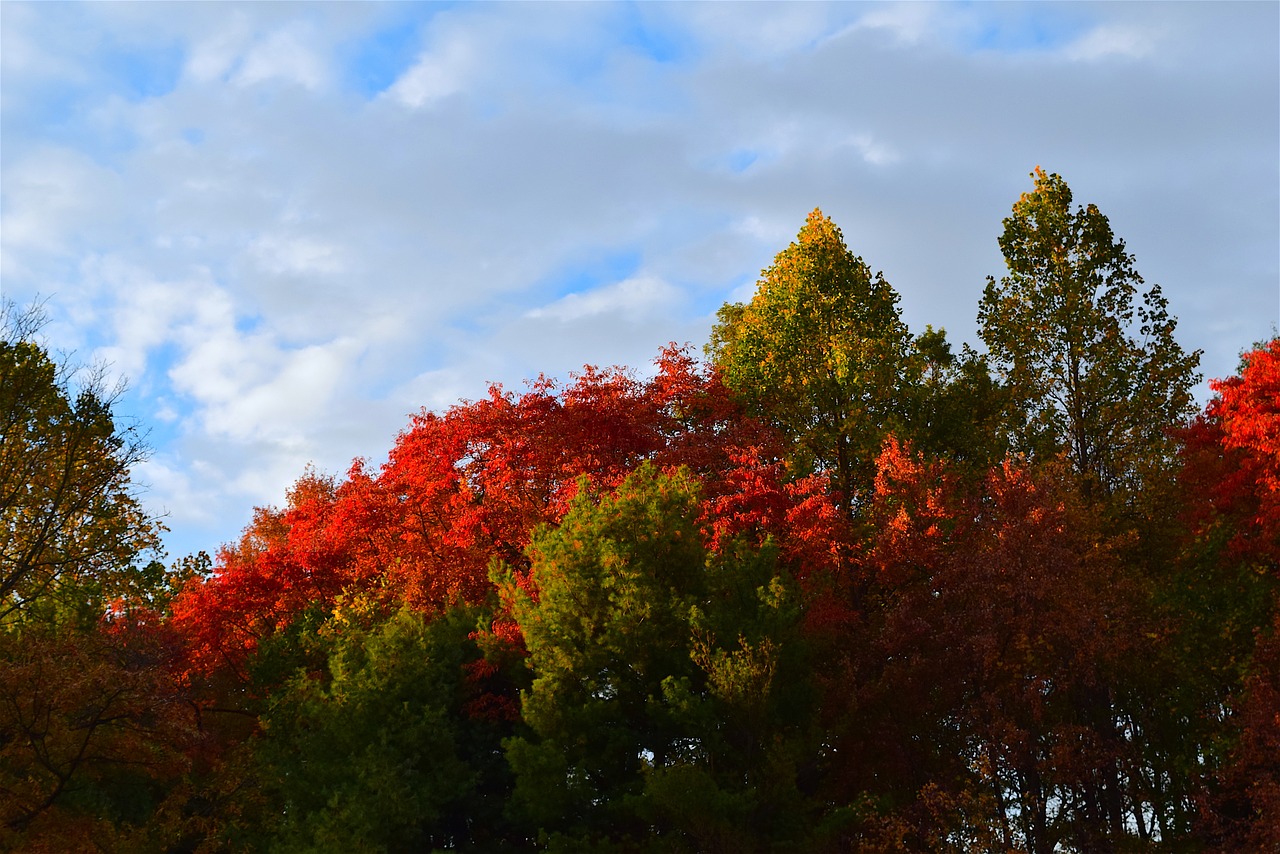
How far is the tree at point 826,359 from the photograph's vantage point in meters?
40.4

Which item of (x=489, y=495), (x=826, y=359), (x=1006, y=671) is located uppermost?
(x=826, y=359)

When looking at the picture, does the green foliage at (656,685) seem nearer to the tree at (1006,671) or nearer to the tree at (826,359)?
the tree at (1006,671)

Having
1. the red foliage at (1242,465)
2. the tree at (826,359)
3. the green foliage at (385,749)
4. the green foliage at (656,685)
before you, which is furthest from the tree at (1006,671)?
the green foliage at (385,749)

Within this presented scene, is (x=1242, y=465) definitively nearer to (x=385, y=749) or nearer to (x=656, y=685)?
(x=656, y=685)

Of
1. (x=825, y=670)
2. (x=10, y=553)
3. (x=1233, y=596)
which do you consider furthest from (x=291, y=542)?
(x=1233, y=596)

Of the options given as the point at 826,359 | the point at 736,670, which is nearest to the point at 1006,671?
the point at 736,670

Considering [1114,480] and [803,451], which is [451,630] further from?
[1114,480]

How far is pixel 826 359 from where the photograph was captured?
136 feet

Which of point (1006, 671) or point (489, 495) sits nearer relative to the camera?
point (1006, 671)

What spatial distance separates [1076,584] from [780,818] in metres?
8.92

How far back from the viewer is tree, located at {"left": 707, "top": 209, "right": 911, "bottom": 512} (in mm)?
40438

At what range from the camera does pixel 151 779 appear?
33875mm

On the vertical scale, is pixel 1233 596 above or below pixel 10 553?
below

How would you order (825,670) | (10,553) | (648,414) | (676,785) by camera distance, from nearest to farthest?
(676,785) < (10,553) < (825,670) < (648,414)
